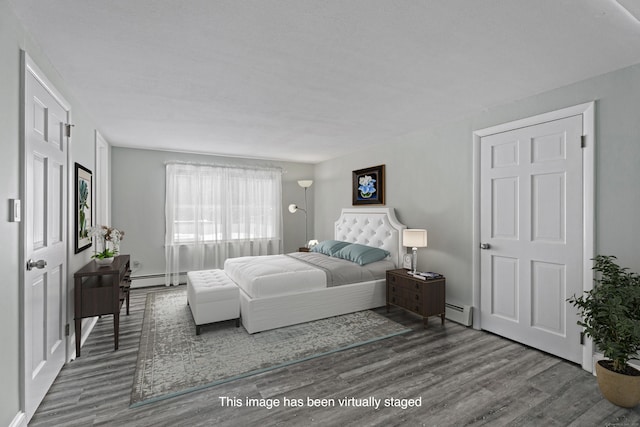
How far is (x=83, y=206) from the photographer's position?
119 inches

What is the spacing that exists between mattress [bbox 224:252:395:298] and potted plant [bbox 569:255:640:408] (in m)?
2.23

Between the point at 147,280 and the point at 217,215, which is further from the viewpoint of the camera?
the point at 217,215

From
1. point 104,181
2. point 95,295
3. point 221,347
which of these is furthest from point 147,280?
point 221,347

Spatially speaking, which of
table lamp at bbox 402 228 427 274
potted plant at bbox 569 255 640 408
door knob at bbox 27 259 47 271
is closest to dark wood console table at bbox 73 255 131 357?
door knob at bbox 27 259 47 271

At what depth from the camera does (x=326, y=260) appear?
4230mm

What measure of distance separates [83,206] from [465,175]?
13.6 ft

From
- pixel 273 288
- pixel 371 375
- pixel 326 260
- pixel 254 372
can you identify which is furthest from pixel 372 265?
pixel 254 372

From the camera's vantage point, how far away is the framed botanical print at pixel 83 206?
2.79m

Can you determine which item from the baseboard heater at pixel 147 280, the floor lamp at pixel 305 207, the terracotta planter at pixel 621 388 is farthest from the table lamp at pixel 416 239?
the baseboard heater at pixel 147 280

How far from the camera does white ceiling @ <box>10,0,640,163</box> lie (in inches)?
62.4

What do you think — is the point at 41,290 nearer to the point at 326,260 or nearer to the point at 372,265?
the point at 326,260

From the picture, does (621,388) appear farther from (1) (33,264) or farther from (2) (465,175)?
(1) (33,264)

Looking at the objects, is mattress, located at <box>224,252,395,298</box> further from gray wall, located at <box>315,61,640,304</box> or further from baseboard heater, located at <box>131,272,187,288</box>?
baseboard heater, located at <box>131,272,187,288</box>

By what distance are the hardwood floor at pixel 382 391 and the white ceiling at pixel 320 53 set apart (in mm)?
2375
